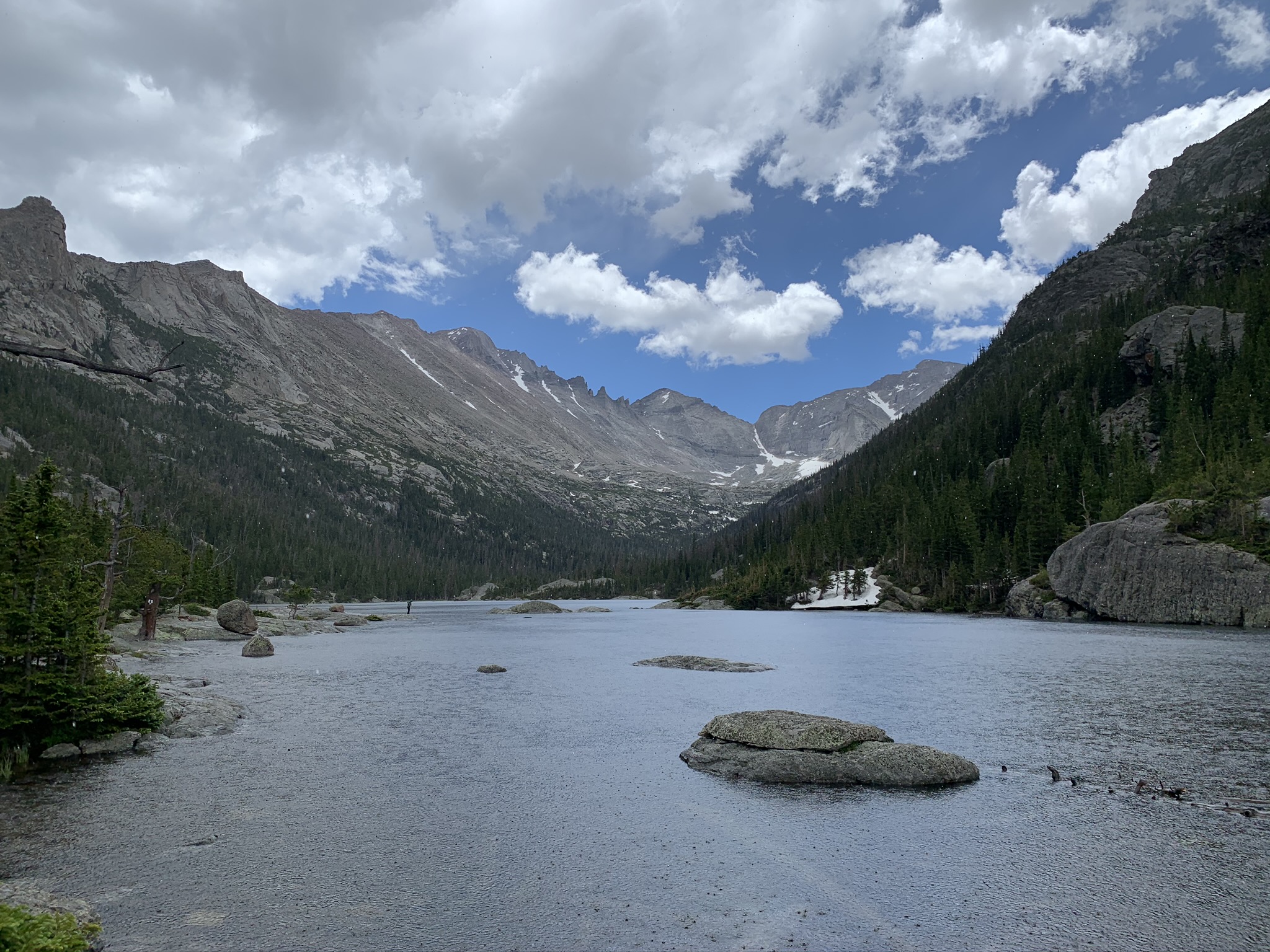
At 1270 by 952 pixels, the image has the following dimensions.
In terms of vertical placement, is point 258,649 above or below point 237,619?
below

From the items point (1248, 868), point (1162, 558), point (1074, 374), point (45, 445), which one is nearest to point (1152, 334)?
point (1074, 374)

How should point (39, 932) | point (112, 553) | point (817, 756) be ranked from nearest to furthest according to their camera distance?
point (39, 932), point (817, 756), point (112, 553)

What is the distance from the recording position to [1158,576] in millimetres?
74750

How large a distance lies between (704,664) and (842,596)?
96.2 m

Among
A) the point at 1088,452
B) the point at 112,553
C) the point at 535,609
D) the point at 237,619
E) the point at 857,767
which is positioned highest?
the point at 1088,452

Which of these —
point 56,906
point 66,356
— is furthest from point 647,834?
point 66,356

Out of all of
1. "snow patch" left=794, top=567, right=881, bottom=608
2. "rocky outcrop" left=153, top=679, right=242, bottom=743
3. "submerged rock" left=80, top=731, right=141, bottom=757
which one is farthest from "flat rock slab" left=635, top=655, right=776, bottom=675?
"snow patch" left=794, top=567, right=881, bottom=608

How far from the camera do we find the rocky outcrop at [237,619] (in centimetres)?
7925

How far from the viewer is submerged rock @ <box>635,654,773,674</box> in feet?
154

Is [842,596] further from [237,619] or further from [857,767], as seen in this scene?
[857,767]

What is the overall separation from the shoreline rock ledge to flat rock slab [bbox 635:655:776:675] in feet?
76.9

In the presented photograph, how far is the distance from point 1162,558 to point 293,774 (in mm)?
85258

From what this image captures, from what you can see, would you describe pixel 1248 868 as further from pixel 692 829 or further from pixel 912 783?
pixel 692 829

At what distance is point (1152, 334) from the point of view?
438 ft
